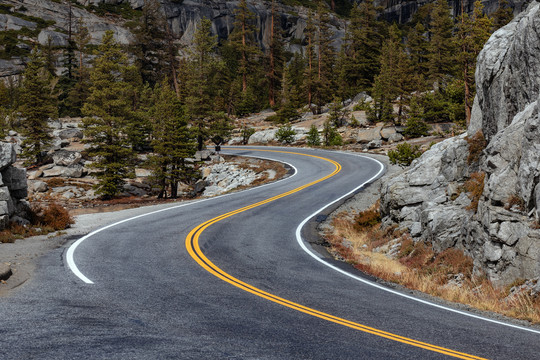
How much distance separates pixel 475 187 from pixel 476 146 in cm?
282

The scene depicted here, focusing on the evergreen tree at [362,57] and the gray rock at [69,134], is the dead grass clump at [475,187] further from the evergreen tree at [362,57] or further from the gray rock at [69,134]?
the gray rock at [69,134]

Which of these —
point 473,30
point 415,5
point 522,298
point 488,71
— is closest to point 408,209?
point 488,71

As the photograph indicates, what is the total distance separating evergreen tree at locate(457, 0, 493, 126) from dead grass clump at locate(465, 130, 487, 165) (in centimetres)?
2038

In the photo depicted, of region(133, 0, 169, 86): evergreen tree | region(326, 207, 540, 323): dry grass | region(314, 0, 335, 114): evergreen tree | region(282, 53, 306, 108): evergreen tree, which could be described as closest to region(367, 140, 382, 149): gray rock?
region(282, 53, 306, 108): evergreen tree

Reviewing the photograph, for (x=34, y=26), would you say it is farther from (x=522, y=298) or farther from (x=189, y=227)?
(x=522, y=298)

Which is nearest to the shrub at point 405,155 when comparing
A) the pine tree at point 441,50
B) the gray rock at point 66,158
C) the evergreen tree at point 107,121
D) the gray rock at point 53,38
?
the evergreen tree at point 107,121

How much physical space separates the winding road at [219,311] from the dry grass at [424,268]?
134 cm

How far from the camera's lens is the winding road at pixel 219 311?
5879 millimetres

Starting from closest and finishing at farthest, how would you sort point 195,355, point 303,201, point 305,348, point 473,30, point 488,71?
1. point 195,355
2. point 305,348
3. point 488,71
4. point 303,201
5. point 473,30

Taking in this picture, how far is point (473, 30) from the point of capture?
32.1m

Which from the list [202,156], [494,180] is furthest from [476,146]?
[202,156]

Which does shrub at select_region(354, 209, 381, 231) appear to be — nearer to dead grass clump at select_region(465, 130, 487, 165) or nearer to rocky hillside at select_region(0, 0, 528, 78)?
dead grass clump at select_region(465, 130, 487, 165)

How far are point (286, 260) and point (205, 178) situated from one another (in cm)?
2646

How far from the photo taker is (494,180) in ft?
38.2
